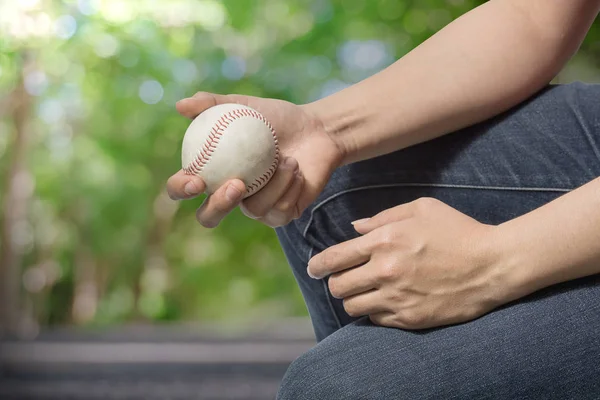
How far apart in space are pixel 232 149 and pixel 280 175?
7 cm

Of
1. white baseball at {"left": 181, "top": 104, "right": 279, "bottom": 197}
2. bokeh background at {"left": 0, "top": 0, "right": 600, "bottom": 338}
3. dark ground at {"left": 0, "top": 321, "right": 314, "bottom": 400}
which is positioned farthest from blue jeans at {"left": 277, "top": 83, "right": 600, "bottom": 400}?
bokeh background at {"left": 0, "top": 0, "right": 600, "bottom": 338}

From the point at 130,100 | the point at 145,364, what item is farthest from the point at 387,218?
the point at 130,100

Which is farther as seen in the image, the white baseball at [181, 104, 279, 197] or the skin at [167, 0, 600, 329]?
the white baseball at [181, 104, 279, 197]

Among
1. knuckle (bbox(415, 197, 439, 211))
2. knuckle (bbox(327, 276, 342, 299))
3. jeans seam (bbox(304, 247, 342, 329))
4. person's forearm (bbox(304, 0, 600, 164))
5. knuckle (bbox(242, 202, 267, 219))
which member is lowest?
jeans seam (bbox(304, 247, 342, 329))

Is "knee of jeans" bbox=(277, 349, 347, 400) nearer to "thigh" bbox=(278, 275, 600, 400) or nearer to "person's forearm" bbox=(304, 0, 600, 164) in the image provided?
"thigh" bbox=(278, 275, 600, 400)

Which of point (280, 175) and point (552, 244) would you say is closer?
point (552, 244)

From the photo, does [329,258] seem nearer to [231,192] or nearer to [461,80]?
[231,192]

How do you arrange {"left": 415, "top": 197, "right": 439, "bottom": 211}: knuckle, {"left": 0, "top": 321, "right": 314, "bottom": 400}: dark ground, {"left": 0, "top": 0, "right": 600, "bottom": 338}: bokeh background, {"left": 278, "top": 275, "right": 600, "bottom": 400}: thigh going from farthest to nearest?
{"left": 0, "top": 0, "right": 600, "bottom": 338}: bokeh background → {"left": 0, "top": 321, "right": 314, "bottom": 400}: dark ground → {"left": 415, "top": 197, "right": 439, "bottom": 211}: knuckle → {"left": 278, "top": 275, "right": 600, "bottom": 400}: thigh

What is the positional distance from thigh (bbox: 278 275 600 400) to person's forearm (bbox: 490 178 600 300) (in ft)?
0.10

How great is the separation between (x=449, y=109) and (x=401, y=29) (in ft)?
9.34

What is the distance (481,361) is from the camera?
686mm

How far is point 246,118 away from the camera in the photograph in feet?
3.02

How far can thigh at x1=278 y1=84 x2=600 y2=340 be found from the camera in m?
0.90

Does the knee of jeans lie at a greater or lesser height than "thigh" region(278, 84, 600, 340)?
lesser
